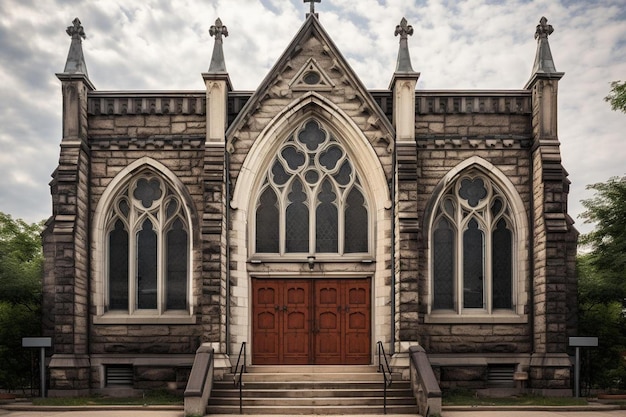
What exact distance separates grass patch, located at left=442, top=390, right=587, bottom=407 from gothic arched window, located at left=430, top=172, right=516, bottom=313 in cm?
202

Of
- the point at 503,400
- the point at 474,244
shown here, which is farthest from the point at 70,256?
the point at 503,400

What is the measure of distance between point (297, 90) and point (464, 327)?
6816 millimetres

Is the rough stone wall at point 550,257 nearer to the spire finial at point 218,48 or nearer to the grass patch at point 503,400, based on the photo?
the grass patch at point 503,400

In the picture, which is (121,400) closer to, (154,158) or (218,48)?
(154,158)

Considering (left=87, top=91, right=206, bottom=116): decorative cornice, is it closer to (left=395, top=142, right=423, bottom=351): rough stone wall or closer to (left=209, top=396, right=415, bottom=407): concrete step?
(left=395, top=142, right=423, bottom=351): rough stone wall

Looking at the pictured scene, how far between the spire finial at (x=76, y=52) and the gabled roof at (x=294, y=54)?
3.99 meters

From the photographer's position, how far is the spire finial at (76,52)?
1686cm

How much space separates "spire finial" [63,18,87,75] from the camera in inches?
664

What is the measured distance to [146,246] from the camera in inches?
677

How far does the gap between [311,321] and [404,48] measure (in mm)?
6818

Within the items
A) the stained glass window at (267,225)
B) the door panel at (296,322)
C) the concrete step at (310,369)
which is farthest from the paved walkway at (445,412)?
the stained glass window at (267,225)

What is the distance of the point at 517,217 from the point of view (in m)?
16.9

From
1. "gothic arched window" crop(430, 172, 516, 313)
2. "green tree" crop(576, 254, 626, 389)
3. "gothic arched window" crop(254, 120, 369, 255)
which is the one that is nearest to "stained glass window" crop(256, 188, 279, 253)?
"gothic arched window" crop(254, 120, 369, 255)

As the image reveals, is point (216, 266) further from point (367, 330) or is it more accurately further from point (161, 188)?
point (367, 330)
